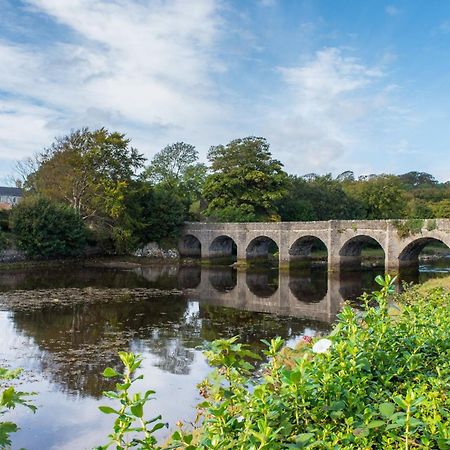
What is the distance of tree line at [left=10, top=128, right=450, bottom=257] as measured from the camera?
33.8 metres

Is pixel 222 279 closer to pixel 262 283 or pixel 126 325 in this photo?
pixel 262 283

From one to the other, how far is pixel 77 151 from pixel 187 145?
900 inches

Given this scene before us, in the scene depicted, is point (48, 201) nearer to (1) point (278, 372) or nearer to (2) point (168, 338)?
(2) point (168, 338)

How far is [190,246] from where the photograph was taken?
44344 mm

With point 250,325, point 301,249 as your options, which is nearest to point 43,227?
point 301,249

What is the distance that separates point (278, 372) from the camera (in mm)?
2789

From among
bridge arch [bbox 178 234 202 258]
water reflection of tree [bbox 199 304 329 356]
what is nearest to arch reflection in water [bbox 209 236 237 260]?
bridge arch [bbox 178 234 202 258]

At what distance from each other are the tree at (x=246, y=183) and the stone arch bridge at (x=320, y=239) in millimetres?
A: 2813

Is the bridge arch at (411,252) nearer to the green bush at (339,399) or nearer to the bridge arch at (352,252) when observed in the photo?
the bridge arch at (352,252)

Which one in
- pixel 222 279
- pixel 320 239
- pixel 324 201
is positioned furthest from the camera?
pixel 324 201

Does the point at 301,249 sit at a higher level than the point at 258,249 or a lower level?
higher

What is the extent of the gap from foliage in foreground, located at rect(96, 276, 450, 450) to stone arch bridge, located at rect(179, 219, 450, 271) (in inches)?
1095

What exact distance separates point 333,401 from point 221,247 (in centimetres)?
4020

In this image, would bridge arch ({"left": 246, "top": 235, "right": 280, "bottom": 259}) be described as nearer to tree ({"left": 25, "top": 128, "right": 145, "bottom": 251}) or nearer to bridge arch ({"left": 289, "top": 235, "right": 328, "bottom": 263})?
bridge arch ({"left": 289, "top": 235, "right": 328, "bottom": 263})
